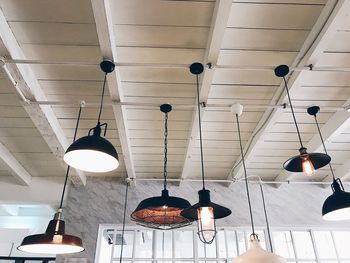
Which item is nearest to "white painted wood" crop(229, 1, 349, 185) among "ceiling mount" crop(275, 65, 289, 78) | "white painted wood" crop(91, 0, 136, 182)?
"ceiling mount" crop(275, 65, 289, 78)

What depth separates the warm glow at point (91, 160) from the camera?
1.66 m

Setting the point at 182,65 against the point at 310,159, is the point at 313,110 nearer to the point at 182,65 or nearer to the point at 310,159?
the point at 310,159

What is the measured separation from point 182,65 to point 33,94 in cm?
116

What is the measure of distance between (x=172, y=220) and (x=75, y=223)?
235 centimetres

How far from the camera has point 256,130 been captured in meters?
2.90

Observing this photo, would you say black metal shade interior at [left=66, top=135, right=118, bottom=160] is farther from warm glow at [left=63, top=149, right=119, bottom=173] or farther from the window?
the window

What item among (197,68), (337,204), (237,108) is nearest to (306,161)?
(337,204)

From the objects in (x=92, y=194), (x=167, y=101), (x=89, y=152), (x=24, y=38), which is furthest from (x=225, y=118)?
(x=92, y=194)

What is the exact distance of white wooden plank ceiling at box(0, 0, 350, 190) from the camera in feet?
5.72

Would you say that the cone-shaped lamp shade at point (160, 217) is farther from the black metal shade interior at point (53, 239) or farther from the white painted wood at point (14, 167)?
the white painted wood at point (14, 167)

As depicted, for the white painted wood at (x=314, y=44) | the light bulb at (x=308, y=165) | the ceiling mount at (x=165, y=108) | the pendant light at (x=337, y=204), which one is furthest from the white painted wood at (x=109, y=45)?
the pendant light at (x=337, y=204)

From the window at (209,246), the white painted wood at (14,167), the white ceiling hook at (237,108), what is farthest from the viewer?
the window at (209,246)

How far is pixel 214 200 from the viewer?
4.00 metres

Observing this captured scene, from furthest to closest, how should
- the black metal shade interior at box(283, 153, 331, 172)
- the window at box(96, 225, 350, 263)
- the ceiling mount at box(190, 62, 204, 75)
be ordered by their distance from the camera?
the window at box(96, 225, 350, 263) → the ceiling mount at box(190, 62, 204, 75) → the black metal shade interior at box(283, 153, 331, 172)
